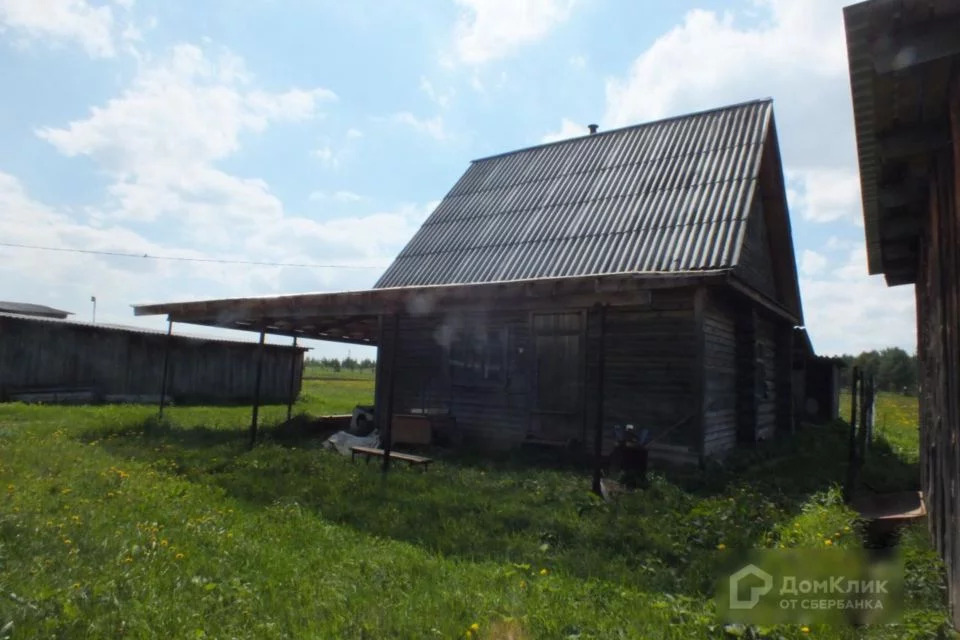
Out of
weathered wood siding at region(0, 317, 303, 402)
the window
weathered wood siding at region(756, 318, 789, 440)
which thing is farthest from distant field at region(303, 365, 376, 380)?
weathered wood siding at region(756, 318, 789, 440)

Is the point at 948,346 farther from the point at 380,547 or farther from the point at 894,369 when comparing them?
the point at 894,369

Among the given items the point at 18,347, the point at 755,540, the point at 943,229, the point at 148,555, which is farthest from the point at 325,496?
the point at 18,347


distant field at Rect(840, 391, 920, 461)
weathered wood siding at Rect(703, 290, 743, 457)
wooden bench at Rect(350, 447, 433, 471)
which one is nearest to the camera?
wooden bench at Rect(350, 447, 433, 471)

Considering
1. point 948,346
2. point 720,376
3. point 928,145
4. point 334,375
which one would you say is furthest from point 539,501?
point 334,375

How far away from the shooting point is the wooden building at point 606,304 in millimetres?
9758

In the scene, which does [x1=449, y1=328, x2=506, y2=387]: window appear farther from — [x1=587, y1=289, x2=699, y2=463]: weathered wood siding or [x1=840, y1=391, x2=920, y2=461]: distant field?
[x1=840, y1=391, x2=920, y2=461]: distant field

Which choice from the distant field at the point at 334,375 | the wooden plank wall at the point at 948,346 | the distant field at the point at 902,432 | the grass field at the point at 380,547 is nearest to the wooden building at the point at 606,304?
the grass field at the point at 380,547

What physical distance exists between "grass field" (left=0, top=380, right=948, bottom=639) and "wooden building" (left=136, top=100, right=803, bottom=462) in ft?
5.16

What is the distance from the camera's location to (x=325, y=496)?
23.6 feet

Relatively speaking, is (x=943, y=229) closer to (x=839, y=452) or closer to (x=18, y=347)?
(x=839, y=452)

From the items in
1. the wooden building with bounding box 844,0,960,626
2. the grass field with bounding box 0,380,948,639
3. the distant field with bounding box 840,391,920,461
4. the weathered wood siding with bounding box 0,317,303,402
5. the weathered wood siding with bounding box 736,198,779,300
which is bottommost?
the grass field with bounding box 0,380,948,639

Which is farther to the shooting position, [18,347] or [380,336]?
[18,347]

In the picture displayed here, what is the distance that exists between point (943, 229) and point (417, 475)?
20.8 ft

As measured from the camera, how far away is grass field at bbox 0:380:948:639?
3.82 m
